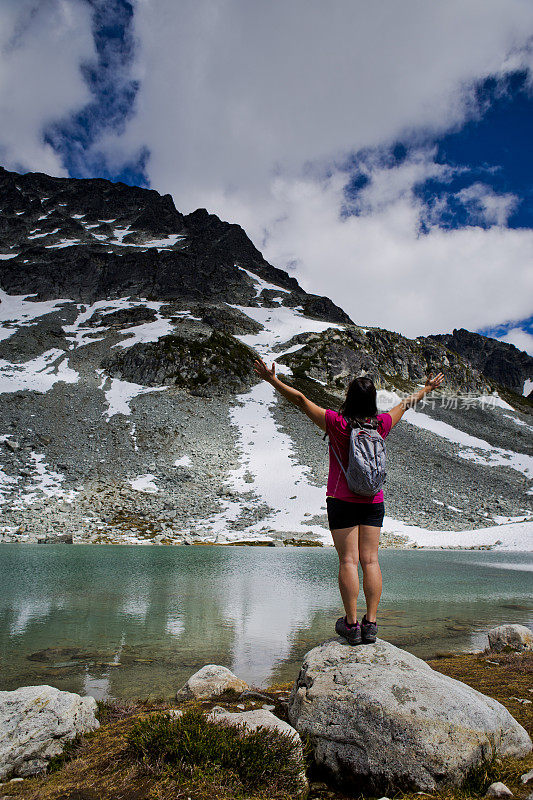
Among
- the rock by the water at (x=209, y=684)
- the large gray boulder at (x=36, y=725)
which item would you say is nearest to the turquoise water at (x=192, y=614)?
the rock by the water at (x=209, y=684)

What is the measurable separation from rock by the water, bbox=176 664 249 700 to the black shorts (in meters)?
4.08

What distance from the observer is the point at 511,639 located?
10859mm

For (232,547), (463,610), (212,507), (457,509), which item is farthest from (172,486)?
(463,610)

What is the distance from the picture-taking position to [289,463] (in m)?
59.4

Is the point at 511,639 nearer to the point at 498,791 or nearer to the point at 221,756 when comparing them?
the point at 498,791

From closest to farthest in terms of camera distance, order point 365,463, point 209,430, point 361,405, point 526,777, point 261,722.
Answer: point 526,777 → point 261,722 → point 365,463 → point 361,405 → point 209,430

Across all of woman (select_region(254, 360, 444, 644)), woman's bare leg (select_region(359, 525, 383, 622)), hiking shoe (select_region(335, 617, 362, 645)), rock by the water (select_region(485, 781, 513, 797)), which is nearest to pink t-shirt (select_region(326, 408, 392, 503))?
woman (select_region(254, 360, 444, 644))

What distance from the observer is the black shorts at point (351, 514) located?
16.6 ft

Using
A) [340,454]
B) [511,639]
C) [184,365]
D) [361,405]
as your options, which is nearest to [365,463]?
[340,454]

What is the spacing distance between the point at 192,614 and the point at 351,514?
1221 cm

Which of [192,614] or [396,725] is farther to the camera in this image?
[192,614]

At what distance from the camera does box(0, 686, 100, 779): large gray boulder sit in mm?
4355

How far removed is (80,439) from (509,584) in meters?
53.0

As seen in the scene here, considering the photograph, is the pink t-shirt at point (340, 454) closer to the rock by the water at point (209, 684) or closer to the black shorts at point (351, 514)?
the black shorts at point (351, 514)
